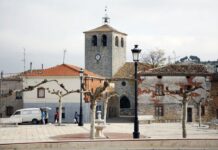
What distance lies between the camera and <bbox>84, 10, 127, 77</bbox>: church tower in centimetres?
6956

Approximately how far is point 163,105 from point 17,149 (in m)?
33.0

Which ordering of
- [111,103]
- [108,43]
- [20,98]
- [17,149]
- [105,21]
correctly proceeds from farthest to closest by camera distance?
[105,21], [108,43], [111,103], [20,98], [17,149]

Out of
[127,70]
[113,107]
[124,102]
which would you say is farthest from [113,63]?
[113,107]

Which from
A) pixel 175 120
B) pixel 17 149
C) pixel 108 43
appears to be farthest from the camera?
pixel 108 43

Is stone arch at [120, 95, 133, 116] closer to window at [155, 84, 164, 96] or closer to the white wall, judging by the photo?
window at [155, 84, 164, 96]

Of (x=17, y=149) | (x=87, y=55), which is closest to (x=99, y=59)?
(x=87, y=55)

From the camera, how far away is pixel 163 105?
171 ft

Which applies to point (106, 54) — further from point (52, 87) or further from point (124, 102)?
point (52, 87)

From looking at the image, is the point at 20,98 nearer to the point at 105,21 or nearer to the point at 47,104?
the point at 47,104

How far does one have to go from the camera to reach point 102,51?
70.0 metres

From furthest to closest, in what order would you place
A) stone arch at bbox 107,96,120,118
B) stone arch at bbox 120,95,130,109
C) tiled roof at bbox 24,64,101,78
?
stone arch at bbox 120,95,130,109, stone arch at bbox 107,96,120,118, tiled roof at bbox 24,64,101,78

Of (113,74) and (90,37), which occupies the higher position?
(90,37)

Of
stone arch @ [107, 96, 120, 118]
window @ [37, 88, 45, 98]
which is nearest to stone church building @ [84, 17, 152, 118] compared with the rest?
stone arch @ [107, 96, 120, 118]

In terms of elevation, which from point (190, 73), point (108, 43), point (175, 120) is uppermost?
point (108, 43)
